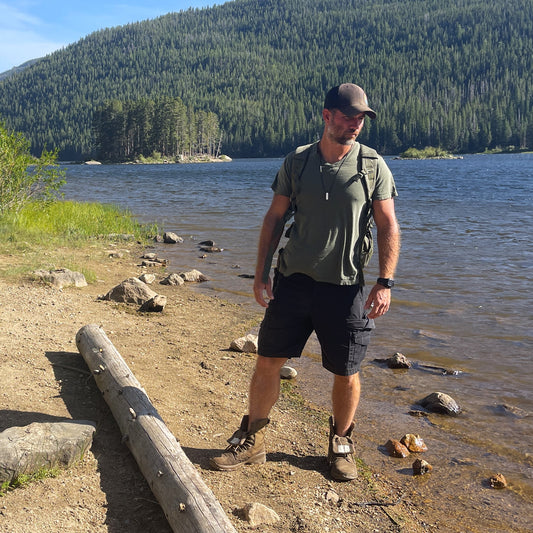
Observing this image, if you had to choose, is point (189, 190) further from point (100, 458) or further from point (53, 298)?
point (100, 458)

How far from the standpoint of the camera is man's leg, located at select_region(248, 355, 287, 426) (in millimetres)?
4605

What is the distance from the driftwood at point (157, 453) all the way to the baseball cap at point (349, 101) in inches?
103

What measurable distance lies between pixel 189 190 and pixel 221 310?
34.4 m

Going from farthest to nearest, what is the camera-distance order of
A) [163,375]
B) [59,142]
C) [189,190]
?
[59,142]
[189,190]
[163,375]

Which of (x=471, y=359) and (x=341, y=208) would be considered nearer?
(x=341, y=208)

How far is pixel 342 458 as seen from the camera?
469cm

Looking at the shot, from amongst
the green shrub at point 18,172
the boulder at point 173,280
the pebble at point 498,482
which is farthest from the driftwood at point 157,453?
the green shrub at point 18,172

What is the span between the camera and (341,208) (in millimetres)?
4176

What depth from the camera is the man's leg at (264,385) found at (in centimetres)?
461

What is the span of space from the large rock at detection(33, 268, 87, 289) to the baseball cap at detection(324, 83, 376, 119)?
6.52m

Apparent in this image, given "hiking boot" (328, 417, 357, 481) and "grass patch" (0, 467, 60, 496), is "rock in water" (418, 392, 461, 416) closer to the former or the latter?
"hiking boot" (328, 417, 357, 481)

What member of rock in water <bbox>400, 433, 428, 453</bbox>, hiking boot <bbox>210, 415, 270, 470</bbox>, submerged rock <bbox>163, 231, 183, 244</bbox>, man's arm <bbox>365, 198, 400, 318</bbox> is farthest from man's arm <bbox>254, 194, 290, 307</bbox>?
submerged rock <bbox>163, 231, 183, 244</bbox>

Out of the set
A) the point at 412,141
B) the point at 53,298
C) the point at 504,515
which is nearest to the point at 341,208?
the point at 504,515

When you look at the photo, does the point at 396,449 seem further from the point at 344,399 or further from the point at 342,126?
the point at 342,126
